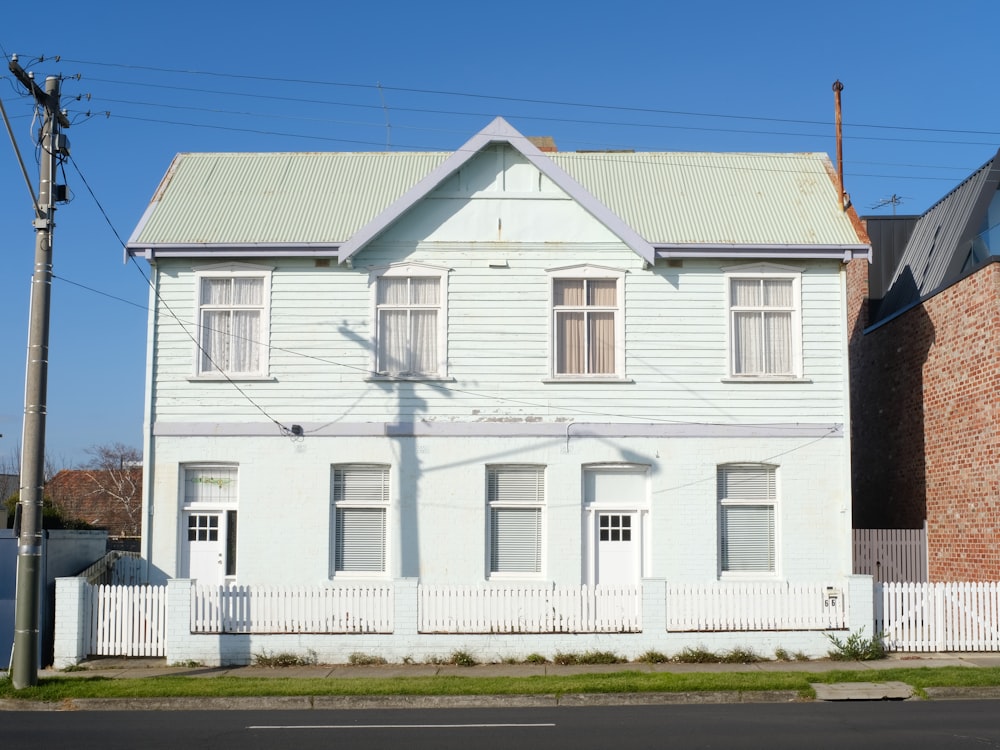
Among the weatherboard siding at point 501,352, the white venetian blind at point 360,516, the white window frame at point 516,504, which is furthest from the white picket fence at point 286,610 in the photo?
the weatherboard siding at point 501,352

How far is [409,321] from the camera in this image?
792 inches

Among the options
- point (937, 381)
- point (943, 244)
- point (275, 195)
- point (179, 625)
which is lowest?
point (179, 625)

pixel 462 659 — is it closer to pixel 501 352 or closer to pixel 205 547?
pixel 205 547

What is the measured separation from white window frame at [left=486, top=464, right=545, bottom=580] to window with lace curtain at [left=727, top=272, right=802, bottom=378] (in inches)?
155

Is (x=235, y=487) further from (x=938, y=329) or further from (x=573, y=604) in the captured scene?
(x=938, y=329)

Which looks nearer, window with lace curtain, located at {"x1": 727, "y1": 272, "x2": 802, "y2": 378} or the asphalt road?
the asphalt road

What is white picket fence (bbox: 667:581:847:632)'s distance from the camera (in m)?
17.8

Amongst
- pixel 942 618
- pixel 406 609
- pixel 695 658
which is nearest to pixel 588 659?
pixel 695 658

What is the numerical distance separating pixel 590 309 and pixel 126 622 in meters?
9.00

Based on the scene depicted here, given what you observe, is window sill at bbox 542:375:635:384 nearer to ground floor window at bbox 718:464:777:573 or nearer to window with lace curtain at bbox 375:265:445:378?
window with lace curtain at bbox 375:265:445:378

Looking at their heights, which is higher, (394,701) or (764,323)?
(764,323)

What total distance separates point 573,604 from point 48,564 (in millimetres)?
8122

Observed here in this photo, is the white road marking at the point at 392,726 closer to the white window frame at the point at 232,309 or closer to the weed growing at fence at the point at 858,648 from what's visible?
the weed growing at fence at the point at 858,648

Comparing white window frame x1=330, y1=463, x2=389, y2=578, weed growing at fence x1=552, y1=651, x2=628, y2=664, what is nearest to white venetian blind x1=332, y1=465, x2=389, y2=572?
white window frame x1=330, y1=463, x2=389, y2=578
